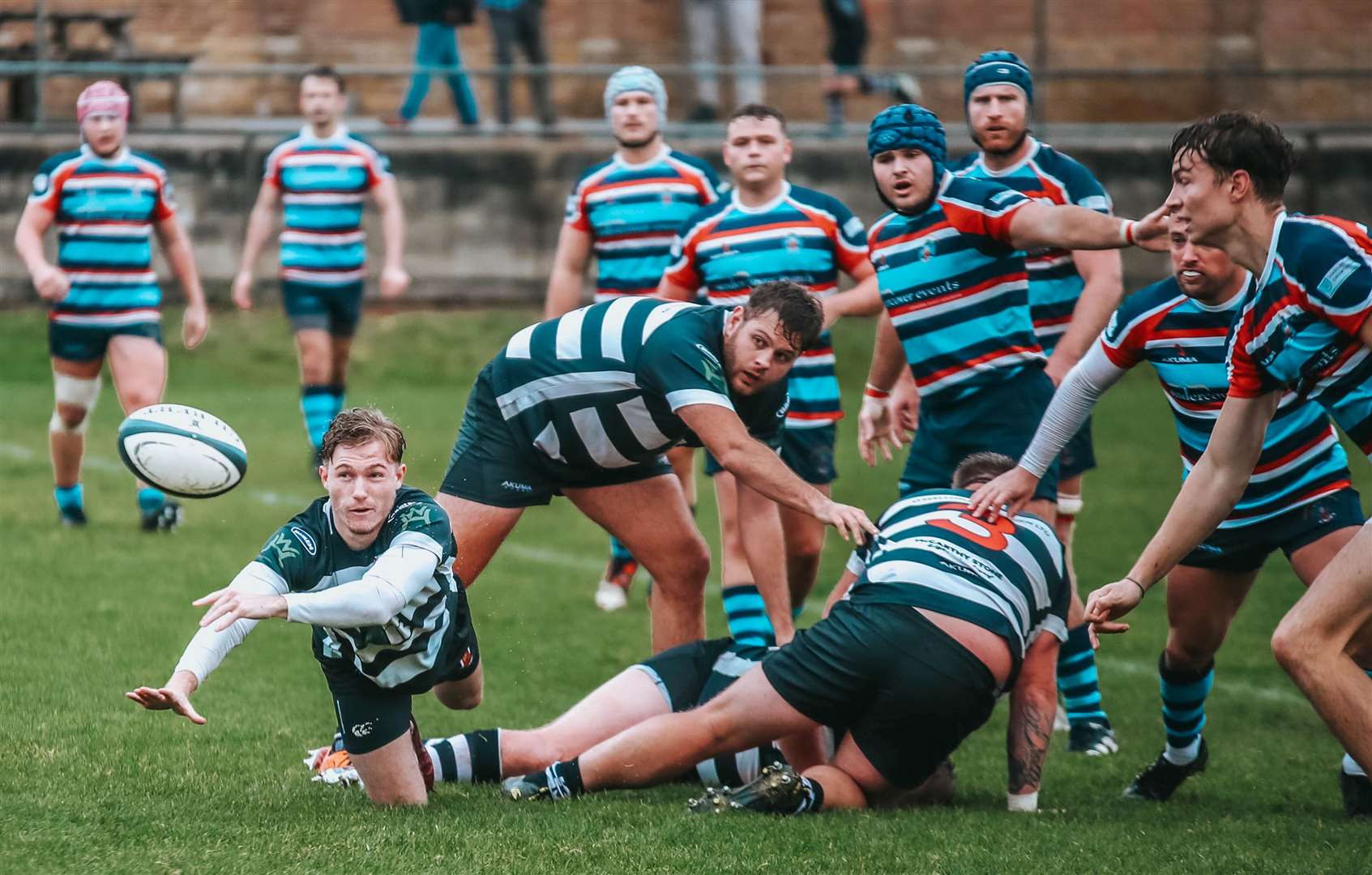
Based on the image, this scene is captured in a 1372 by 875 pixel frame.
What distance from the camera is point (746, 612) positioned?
7.70 meters

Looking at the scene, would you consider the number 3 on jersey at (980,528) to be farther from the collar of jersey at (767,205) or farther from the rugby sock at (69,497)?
the rugby sock at (69,497)

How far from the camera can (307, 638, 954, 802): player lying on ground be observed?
588 cm

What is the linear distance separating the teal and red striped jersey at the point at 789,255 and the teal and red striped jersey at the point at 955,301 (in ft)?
3.91

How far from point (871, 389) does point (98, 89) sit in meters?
→ 5.30

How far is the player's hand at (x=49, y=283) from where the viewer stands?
987cm

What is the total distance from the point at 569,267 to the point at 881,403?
2.41 meters

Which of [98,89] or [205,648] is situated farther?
[98,89]

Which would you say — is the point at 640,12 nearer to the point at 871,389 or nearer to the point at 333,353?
the point at 333,353

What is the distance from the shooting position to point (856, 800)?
18.2 feet

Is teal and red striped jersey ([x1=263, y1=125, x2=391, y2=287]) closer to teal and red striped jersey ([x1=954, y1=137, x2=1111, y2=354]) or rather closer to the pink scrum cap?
the pink scrum cap

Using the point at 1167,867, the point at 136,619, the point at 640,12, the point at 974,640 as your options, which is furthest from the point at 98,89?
the point at 640,12

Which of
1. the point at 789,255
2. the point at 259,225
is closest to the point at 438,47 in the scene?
the point at 259,225

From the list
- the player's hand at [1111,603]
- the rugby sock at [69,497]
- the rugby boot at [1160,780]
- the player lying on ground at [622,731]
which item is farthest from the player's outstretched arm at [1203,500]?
the rugby sock at [69,497]

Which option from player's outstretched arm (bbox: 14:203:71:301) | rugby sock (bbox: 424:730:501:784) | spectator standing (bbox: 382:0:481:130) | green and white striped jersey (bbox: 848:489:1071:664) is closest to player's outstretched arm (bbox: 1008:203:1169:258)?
green and white striped jersey (bbox: 848:489:1071:664)
